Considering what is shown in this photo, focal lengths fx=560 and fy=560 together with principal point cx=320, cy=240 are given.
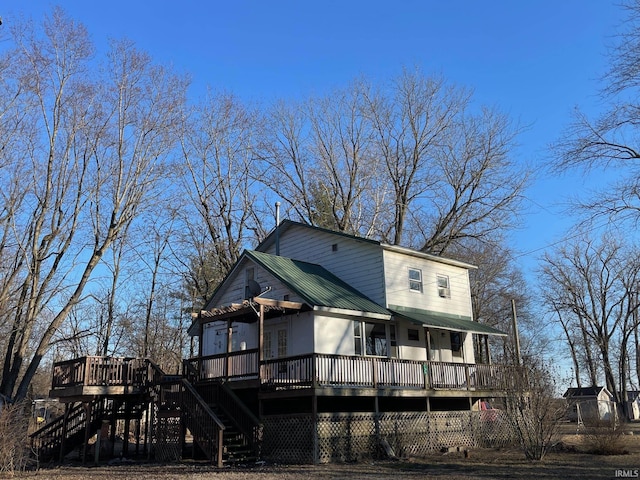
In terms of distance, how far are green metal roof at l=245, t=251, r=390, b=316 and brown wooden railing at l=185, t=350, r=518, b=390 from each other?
7.80 ft

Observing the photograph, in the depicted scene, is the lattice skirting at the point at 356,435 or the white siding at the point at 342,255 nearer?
the lattice skirting at the point at 356,435

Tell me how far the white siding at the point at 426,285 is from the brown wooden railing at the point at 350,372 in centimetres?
336

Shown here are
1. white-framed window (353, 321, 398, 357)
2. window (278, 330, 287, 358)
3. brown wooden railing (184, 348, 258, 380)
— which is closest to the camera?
brown wooden railing (184, 348, 258, 380)

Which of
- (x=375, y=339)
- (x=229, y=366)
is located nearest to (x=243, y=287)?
(x=229, y=366)

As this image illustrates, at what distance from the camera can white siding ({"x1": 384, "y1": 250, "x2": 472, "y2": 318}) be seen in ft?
73.7

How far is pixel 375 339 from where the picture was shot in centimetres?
2161

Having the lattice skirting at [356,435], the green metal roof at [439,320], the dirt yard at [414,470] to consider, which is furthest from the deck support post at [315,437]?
the green metal roof at [439,320]

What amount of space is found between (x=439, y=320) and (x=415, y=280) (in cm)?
200

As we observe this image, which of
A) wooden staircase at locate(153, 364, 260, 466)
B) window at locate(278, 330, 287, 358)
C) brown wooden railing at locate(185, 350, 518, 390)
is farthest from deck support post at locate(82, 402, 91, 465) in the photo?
window at locate(278, 330, 287, 358)

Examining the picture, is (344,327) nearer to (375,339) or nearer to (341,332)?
(341,332)

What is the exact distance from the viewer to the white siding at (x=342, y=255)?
22359mm

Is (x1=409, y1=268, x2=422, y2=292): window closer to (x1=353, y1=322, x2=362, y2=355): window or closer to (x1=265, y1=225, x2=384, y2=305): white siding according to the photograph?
(x1=265, y1=225, x2=384, y2=305): white siding

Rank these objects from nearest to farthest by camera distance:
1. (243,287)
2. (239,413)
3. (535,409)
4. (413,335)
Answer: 1. (535,409)
2. (239,413)
3. (413,335)
4. (243,287)
